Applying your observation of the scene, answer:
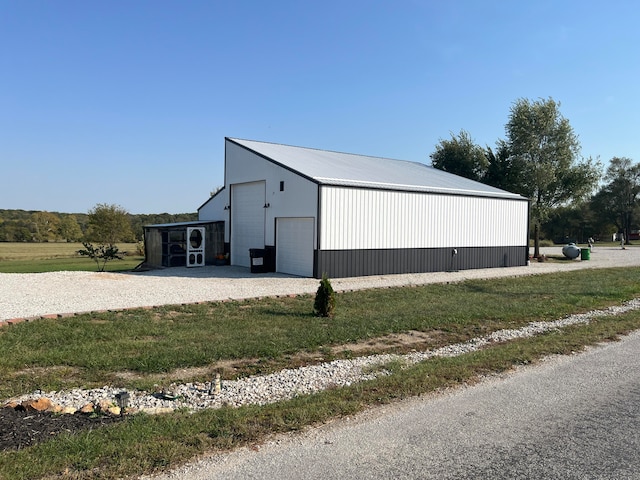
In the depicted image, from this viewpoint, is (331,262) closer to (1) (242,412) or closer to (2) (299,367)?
(2) (299,367)

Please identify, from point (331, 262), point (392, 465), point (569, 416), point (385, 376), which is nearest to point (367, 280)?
point (331, 262)

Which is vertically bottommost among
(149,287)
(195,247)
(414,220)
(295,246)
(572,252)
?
(149,287)

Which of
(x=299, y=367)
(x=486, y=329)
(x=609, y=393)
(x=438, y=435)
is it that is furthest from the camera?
(x=486, y=329)

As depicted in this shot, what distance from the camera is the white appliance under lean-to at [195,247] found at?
21542mm

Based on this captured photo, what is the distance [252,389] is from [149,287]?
31.8ft

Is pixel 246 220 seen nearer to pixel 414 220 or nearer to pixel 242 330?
pixel 414 220

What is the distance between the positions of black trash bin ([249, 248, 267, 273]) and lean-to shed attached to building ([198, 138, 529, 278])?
0.12 meters

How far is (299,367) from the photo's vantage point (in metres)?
6.54

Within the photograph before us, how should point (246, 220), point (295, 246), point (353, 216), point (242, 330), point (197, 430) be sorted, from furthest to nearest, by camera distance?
point (246, 220), point (295, 246), point (353, 216), point (242, 330), point (197, 430)

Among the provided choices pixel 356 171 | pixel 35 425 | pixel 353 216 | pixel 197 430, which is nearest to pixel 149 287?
pixel 353 216

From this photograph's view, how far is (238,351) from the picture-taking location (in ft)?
23.5

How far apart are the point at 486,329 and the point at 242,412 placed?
19.8ft

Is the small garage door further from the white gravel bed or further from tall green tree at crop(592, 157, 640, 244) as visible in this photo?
tall green tree at crop(592, 157, 640, 244)

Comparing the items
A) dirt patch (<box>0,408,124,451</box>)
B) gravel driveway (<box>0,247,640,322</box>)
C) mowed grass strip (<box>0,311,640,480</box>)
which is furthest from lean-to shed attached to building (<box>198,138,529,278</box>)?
dirt patch (<box>0,408,124,451</box>)
